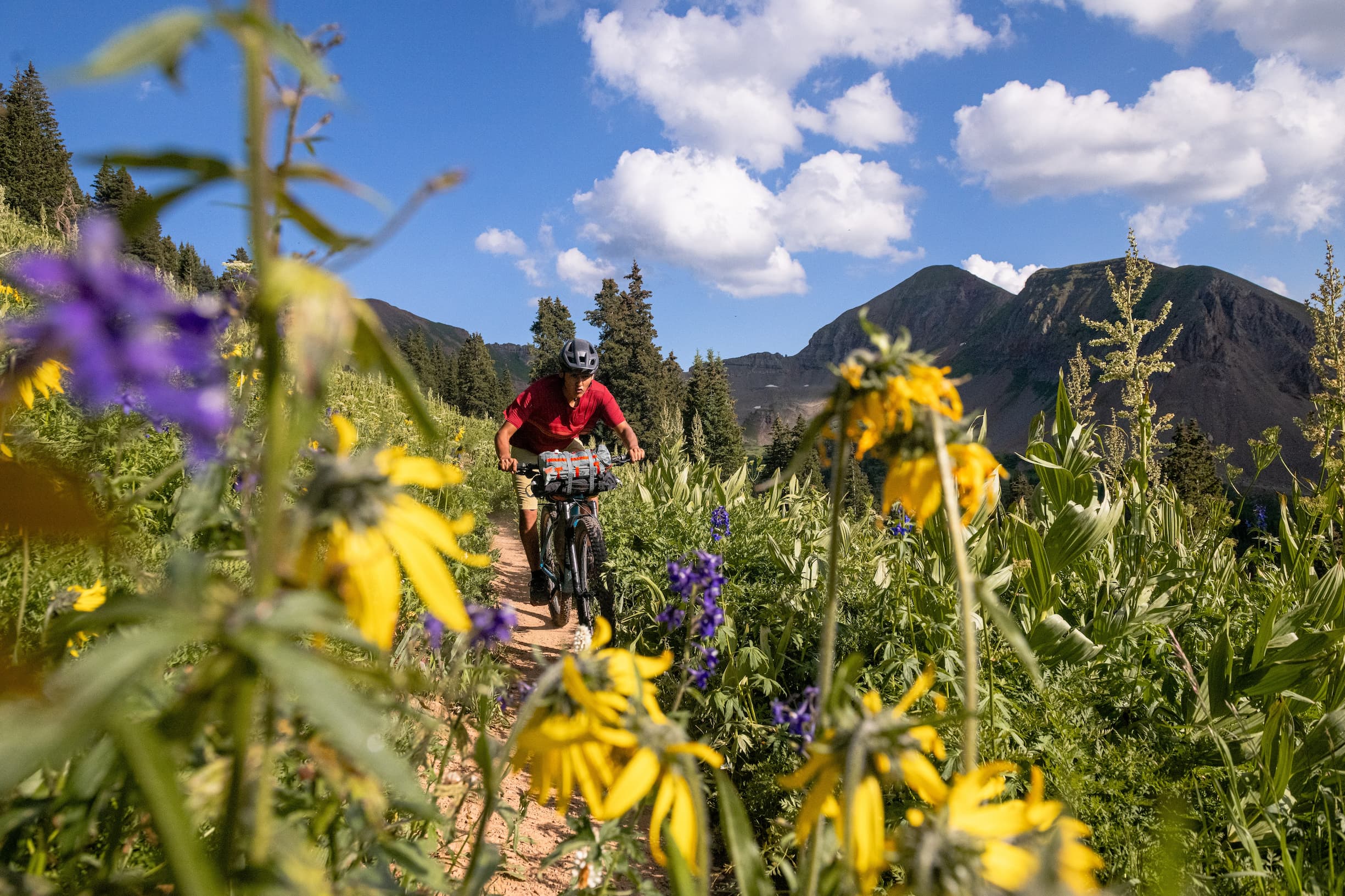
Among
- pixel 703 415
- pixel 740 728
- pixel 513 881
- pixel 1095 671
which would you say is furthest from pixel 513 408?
pixel 703 415

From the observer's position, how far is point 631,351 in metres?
23.6

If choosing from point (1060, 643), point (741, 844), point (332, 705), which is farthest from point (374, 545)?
point (1060, 643)

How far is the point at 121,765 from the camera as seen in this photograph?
26.0 inches

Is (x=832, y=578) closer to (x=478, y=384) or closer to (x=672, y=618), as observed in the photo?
(x=672, y=618)

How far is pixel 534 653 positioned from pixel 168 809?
146 centimetres

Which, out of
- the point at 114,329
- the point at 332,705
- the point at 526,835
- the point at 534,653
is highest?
the point at 114,329

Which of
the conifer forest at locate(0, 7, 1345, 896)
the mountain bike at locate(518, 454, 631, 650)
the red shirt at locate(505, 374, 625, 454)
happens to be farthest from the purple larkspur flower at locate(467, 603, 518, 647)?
the red shirt at locate(505, 374, 625, 454)

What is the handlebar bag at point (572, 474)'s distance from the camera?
4.81 meters

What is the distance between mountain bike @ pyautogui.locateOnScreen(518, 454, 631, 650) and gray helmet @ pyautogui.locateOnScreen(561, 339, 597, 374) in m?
0.71

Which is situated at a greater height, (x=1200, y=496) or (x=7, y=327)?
(x=7, y=327)

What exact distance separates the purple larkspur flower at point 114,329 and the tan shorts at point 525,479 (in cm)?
450

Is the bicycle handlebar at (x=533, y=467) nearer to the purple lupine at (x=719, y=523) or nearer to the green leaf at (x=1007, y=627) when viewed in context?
the purple lupine at (x=719, y=523)

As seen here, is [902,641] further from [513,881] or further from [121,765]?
[121,765]

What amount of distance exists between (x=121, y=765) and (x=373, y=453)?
382 mm
